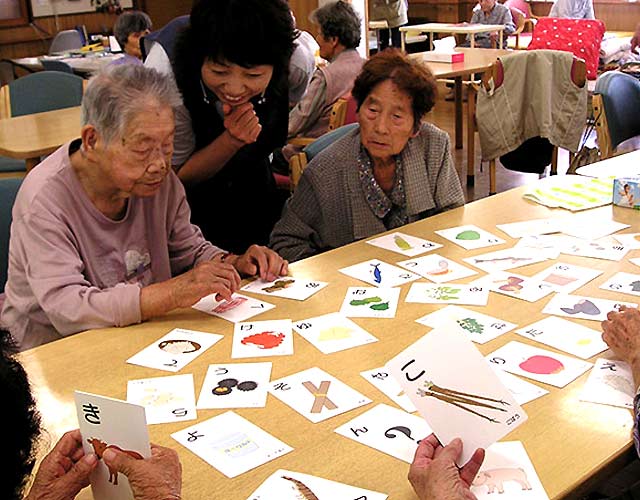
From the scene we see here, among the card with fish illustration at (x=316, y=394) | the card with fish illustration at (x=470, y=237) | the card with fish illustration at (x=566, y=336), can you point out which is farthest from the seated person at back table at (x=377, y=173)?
the card with fish illustration at (x=316, y=394)

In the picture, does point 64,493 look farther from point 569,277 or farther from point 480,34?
point 480,34

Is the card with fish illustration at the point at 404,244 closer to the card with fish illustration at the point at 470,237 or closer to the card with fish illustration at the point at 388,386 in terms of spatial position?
the card with fish illustration at the point at 470,237

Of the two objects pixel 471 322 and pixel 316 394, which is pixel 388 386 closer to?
pixel 316 394

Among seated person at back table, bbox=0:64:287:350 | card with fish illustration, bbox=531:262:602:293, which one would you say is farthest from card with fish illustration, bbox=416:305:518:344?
seated person at back table, bbox=0:64:287:350

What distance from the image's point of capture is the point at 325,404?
1.50 m

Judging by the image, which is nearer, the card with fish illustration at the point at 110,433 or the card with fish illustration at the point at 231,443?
the card with fish illustration at the point at 110,433

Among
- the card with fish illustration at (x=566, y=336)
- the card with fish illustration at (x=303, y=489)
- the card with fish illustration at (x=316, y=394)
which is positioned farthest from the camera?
the card with fish illustration at (x=566, y=336)

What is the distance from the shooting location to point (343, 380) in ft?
5.20

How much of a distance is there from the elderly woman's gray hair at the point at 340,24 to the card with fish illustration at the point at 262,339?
344 centimetres

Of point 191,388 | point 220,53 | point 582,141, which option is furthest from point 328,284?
point 582,141

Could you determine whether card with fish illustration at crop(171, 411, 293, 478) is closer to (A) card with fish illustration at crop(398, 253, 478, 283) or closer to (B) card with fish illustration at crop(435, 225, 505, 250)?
(A) card with fish illustration at crop(398, 253, 478, 283)

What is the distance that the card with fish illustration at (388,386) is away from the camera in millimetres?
1489

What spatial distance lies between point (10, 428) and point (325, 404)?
0.75 m

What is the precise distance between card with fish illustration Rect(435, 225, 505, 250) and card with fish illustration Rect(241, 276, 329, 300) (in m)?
0.50
